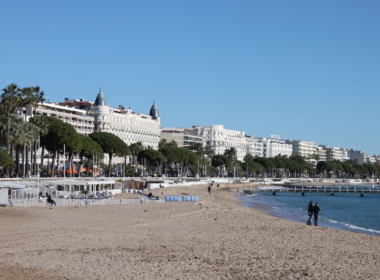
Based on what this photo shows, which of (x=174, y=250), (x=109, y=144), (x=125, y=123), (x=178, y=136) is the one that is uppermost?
(x=125, y=123)

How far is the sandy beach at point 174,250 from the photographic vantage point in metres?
13.4

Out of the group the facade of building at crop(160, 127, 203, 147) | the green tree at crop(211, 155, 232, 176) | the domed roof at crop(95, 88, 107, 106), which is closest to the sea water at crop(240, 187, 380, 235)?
the domed roof at crop(95, 88, 107, 106)

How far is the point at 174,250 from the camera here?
16891 mm

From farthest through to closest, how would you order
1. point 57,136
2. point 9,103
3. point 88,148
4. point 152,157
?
point 152,157 → point 88,148 → point 57,136 → point 9,103

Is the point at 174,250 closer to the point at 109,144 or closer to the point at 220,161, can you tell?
the point at 109,144

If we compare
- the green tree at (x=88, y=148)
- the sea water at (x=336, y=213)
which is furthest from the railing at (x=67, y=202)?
the green tree at (x=88, y=148)

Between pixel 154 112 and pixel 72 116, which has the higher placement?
pixel 154 112

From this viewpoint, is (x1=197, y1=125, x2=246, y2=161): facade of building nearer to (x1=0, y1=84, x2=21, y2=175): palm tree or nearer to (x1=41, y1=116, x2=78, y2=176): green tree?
(x1=41, y1=116, x2=78, y2=176): green tree

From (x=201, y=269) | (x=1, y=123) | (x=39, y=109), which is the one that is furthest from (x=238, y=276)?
(x=39, y=109)

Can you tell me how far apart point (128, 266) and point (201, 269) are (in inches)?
77.0

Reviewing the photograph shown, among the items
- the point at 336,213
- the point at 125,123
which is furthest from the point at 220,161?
the point at 336,213

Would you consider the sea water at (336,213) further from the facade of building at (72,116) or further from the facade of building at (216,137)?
the facade of building at (216,137)

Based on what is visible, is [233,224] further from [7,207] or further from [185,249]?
[7,207]

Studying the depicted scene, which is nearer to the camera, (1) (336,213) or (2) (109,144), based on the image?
(1) (336,213)
